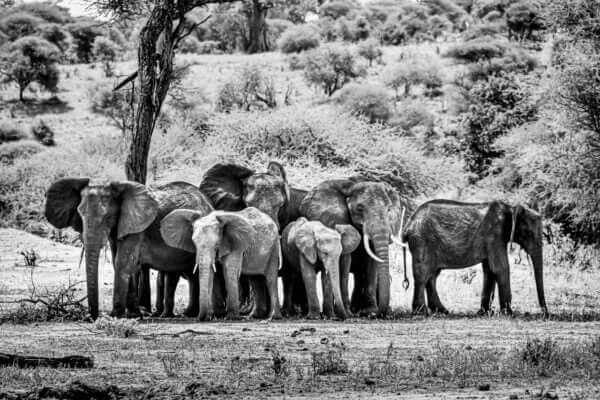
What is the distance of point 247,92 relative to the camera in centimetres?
4697

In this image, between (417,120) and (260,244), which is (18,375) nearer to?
(260,244)

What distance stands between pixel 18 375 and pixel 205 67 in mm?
55396

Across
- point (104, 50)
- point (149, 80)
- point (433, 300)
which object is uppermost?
point (104, 50)

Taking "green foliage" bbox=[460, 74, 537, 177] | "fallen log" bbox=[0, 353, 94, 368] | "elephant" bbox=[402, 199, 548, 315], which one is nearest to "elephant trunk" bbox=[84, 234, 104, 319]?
"fallen log" bbox=[0, 353, 94, 368]

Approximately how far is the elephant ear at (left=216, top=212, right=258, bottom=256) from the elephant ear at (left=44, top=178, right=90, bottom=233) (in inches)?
81.6

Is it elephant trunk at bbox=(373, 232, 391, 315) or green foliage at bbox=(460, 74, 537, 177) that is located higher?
green foliage at bbox=(460, 74, 537, 177)

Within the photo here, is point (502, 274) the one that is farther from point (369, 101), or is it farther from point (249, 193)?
point (369, 101)

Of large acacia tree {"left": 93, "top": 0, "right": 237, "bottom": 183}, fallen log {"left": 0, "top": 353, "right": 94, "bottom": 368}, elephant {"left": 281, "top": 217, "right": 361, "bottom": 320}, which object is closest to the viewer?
fallen log {"left": 0, "top": 353, "right": 94, "bottom": 368}

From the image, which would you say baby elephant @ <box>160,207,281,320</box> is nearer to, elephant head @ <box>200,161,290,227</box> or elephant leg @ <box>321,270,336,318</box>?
elephant leg @ <box>321,270,336,318</box>

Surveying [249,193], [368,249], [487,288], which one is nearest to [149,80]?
[249,193]

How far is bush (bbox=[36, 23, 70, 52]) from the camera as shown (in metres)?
66.3

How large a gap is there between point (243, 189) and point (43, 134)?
3284cm

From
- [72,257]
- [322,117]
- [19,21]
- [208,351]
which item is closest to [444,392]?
[208,351]

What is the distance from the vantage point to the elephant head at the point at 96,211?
513 inches
